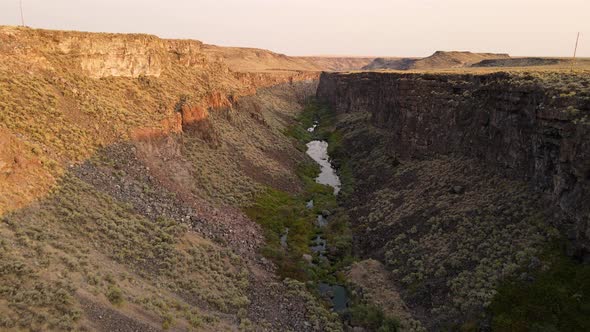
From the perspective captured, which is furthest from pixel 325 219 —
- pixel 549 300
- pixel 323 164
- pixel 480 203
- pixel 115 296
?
pixel 115 296

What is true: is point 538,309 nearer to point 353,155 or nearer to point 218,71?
point 353,155

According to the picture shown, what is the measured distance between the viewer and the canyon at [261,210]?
22297 millimetres

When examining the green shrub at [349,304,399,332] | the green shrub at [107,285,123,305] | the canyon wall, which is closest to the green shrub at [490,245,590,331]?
the canyon wall

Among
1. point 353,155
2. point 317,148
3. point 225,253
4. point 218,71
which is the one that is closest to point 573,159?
point 225,253

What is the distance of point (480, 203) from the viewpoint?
3297 cm

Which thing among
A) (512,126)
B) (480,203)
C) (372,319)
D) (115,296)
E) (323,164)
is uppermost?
(512,126)

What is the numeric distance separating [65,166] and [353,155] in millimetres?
43114

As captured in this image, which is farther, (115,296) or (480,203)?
(480,203)

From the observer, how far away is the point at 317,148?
260 feet

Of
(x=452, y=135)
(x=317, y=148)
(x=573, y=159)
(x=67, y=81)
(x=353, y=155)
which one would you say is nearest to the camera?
(x=573, y=159)

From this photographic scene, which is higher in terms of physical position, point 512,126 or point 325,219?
point 512,126

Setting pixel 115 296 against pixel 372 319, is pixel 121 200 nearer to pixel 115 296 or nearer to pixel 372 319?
pixel 115 296

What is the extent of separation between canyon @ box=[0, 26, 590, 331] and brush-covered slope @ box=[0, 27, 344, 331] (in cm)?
13

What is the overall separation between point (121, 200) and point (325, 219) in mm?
21318
